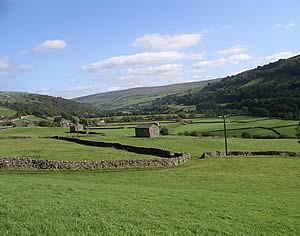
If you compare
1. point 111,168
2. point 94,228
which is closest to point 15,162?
point 111,168

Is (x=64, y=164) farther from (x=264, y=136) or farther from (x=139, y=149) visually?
(x=264, y=136)

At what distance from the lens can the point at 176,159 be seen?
42031 millimetres

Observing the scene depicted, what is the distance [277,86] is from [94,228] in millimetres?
176158

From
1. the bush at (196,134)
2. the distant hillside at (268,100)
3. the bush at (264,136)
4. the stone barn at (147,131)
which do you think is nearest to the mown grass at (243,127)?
the bush at (264,136)

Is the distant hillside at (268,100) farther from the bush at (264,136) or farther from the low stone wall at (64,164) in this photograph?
the low stone wall at (64,164)

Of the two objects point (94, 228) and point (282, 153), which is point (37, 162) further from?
point (282, 153)

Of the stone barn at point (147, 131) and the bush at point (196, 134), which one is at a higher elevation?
the stone barn at point (147, 131)

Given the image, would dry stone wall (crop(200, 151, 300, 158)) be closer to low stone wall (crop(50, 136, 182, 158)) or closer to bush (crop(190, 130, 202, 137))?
low stone wall (crop(50, 136, 182, 158))

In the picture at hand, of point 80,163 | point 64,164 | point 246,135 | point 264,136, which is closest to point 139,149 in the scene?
point 80,163

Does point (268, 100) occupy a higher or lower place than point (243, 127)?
higher

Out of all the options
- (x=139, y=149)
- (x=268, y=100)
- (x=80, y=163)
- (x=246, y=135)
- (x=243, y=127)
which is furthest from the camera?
(x=268, y=100)

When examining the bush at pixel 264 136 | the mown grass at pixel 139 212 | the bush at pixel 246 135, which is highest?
the mown grass at pixel 139 212

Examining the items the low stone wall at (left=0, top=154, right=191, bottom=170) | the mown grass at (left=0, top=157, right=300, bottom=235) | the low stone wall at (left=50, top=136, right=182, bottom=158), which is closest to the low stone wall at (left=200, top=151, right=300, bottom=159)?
the low stone wall at (left=50, top=136, right=182, bottom=158)

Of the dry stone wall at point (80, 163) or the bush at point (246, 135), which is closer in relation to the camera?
the dry stone wall at point (80, 163)
